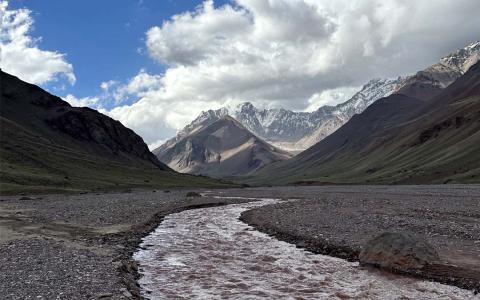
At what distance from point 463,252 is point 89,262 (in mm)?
23869

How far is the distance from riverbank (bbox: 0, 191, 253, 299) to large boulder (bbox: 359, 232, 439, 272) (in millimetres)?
15037

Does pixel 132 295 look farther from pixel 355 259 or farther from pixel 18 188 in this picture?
pixel 18 188

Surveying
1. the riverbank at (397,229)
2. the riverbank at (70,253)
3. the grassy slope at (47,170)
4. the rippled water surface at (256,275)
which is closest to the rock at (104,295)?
the riverbank at (70,253)

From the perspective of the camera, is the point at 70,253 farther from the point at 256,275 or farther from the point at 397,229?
the point at 397,229

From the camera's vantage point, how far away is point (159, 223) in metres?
55.0

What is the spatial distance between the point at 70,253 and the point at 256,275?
1266 cm

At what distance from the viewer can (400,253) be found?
1128 inches

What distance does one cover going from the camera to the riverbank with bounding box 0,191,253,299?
22.1 metres

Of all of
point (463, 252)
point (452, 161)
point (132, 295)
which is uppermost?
point (452, 161)

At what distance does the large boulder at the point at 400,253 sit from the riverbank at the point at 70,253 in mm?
15037

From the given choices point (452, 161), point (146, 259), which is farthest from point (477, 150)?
point (146, 259)

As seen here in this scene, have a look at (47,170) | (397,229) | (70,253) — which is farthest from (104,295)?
(47,170)

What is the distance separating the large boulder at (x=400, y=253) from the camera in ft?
92.3

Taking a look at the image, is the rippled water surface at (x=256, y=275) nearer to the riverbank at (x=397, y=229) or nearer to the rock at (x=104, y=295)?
the riverbank at (x=397, y=229)
